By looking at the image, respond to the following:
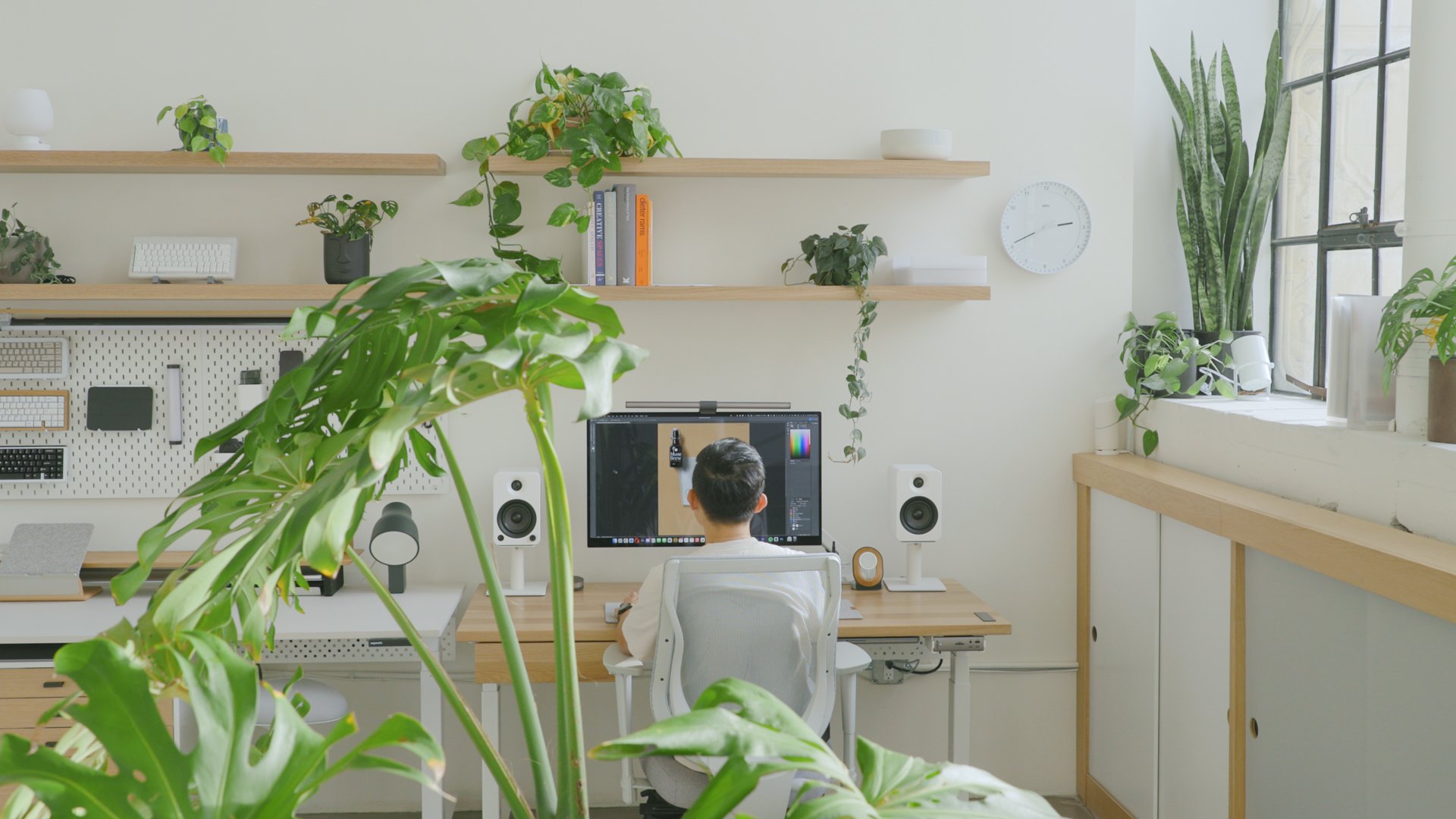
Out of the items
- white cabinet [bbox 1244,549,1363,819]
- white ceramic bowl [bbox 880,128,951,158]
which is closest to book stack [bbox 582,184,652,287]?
white ceramic bowl [bbox 880,128,951,158]

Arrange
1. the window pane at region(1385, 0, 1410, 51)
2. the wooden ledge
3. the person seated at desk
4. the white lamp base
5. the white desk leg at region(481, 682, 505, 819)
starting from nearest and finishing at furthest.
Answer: the wooden ledge
the person seated at desk
the white desk leg at region(481, 682, 505, 819)
the window pane at region(1385, 0, 1410, 51)
the white lamp base

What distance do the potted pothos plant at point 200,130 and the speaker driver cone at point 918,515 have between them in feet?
7.06

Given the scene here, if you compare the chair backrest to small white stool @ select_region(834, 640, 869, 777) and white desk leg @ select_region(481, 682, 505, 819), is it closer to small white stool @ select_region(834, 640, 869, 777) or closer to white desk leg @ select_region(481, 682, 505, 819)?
small white stool @ select_region(834, 640, 869, 777)

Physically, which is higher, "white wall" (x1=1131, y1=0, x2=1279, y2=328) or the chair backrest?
"white wall" (x1=1131, y1=0, x2=1279, y2=328)

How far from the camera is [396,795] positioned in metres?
3.47

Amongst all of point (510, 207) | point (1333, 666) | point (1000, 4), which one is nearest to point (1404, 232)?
point (1333, 666)

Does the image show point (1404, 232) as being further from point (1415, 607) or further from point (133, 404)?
point (133, 404)

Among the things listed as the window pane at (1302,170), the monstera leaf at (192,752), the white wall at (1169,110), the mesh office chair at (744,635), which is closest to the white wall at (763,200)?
the white wall at (1169,110)

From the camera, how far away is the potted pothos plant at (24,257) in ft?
10.4

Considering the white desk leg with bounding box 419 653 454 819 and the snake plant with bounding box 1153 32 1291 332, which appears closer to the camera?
the white desk leg with bounding box 419 653 454 819

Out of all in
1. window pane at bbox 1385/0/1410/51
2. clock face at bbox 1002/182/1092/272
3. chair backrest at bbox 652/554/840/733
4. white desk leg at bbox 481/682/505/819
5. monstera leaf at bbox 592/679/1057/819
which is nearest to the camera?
monstera leaf at bbox 592/679/1057/819

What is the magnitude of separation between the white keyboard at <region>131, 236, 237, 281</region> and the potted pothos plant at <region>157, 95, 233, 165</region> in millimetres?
258

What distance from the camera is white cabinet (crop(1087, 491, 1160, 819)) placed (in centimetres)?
306

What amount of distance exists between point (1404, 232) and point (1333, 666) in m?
0.93
